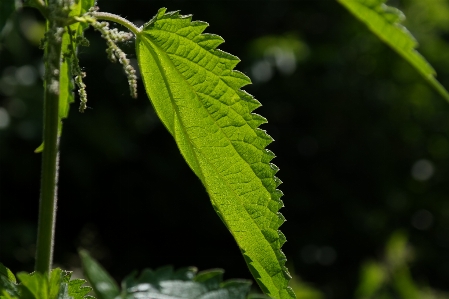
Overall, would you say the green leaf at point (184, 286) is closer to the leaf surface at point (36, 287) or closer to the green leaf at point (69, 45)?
the leaf surface at point (36, 287)

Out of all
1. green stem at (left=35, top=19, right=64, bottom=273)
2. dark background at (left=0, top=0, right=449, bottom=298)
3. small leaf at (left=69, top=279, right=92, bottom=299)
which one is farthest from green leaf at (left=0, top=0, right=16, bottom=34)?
dark background at (left=0, top=0, right=449, bottom=298)

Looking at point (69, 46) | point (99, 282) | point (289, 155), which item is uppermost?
point (69, 46)

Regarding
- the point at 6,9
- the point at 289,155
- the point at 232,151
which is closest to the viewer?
the point at 6,9

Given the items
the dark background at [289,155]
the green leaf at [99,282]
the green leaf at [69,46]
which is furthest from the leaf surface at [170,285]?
the dark background at [289,155]

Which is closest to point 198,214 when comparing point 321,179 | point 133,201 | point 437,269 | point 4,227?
point 133,201

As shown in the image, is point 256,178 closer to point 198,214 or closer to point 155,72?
point 155,72

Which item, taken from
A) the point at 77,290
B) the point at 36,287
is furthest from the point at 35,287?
the point at 77,290

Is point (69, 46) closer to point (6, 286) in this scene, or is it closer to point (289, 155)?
point (6, 286)

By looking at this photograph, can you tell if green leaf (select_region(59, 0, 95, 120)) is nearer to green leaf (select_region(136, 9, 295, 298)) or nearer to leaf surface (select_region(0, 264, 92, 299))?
green leaf (select_region(136, 9, 295, 298))
